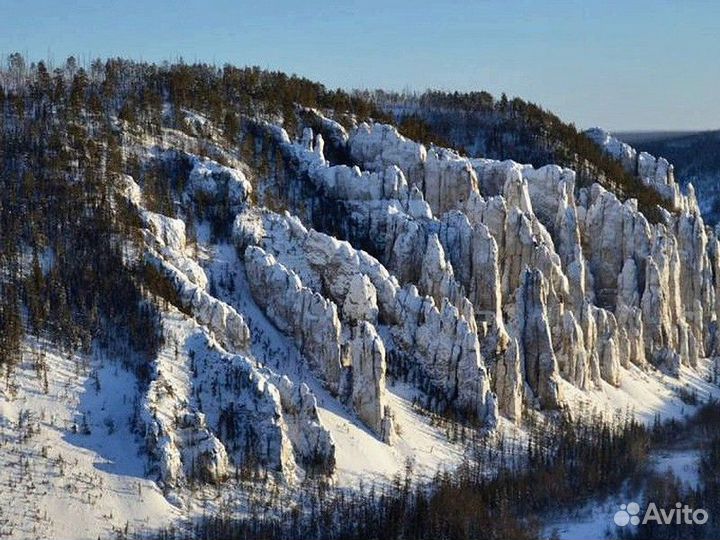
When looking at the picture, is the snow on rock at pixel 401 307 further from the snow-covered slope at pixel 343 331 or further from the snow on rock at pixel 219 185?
the snow on rock at pixel 219 185

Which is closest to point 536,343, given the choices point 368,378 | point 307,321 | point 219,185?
point 368,378

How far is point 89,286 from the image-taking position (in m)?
64.2

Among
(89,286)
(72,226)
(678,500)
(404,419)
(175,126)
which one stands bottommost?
(678,500)

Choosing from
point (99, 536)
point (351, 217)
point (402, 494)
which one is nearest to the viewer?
point (99, 536)

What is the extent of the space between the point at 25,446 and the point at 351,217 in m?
36.0

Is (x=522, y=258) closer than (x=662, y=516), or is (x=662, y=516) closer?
(x=662, y=516)

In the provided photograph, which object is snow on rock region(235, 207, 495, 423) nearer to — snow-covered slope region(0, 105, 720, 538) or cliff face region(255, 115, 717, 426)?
snow-covered slope region(0, 105, 720, 538)

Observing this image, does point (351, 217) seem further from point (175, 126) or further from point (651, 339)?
point (651, 339)

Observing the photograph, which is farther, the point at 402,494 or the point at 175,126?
the point at 175,126

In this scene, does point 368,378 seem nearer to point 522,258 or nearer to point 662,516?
point 662,516

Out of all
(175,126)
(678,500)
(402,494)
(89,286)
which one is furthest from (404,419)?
(175,126)

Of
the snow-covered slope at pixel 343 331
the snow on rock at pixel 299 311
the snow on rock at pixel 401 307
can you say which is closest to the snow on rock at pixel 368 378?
the snow-covered slope at pixel 343 331

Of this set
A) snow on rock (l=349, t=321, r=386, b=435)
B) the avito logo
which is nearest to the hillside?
snow on rock (l=349, t=321, r=386, b=435)

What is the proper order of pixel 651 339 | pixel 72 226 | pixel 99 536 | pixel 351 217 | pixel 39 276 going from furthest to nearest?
pixel 651 339, pixel 351 217, pixel 72 226, pixel 39 276, pixel 99 536
